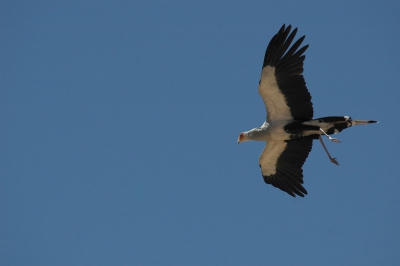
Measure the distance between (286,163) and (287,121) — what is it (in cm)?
149

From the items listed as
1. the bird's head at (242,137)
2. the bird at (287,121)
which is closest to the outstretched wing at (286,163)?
the bird at (287,121)

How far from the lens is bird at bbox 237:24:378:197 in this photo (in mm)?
15008

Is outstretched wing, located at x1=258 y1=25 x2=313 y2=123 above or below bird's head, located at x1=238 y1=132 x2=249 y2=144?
above

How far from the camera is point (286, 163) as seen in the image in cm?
1675

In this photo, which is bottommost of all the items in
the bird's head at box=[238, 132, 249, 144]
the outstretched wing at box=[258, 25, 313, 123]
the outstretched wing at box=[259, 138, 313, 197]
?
the outstretched wing at box=[259, 138, 313, 197]

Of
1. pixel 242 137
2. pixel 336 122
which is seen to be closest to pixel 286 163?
pixel 242 137

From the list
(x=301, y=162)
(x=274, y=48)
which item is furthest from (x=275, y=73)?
(x=301, y=162)

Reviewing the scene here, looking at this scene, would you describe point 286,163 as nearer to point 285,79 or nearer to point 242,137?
point 242,137

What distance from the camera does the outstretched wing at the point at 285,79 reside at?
49.0 ft

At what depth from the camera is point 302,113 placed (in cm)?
1561

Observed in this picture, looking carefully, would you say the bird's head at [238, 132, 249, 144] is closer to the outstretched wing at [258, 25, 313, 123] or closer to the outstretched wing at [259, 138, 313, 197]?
the outstretched wing at [259, 138, 313, 197]

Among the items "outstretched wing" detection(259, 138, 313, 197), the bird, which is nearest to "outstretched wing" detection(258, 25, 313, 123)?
the bird

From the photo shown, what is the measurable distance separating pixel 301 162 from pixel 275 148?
82cm

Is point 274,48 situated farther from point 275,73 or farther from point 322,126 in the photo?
point 322,126
